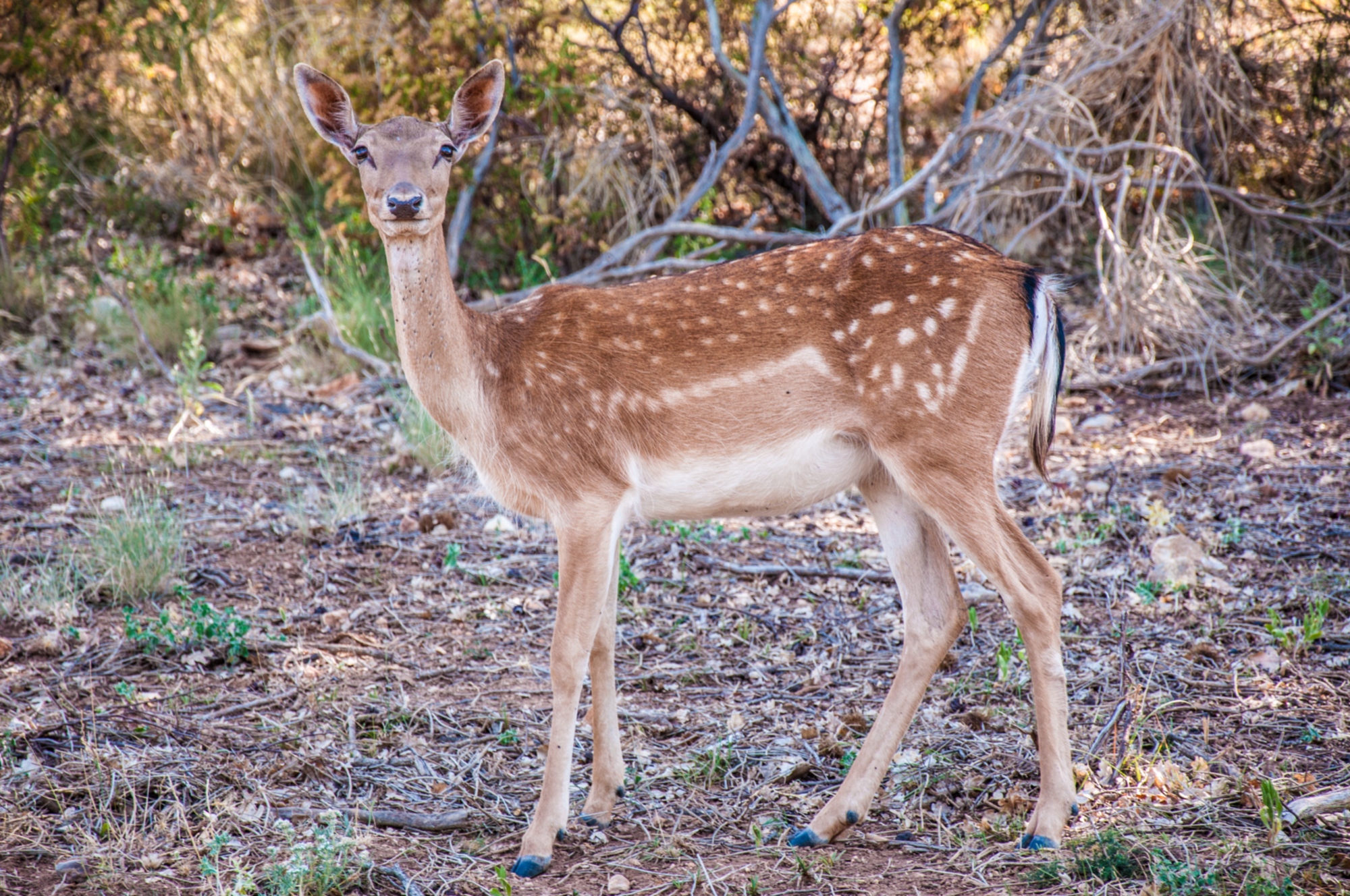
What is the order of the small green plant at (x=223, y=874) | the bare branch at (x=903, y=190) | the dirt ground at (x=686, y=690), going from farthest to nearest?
the bare branch at (x=903, y=190) → the dirt ground at (x=686, y=690) → the small green plant at (x=223, y=874)

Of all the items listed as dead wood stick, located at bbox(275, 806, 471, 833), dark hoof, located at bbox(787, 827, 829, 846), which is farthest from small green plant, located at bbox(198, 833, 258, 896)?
dark hoof, located at bbox(787, 827, 829, 846)


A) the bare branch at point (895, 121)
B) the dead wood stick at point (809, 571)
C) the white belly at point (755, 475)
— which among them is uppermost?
the bare branch at point (895, 121)

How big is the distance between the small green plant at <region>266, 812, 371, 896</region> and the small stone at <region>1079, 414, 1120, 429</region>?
5.16 m

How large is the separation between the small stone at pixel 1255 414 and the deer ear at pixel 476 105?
15.8 feet

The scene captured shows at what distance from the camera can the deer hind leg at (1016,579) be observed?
3.58 m

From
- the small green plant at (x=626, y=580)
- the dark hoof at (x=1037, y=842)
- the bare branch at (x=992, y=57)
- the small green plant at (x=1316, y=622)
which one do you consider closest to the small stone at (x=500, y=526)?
the small green plant at (x=626, y=580)

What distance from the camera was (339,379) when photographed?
830 centimetres

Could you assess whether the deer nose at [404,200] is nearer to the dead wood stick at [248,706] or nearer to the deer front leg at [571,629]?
the deer front leg at [571,629]

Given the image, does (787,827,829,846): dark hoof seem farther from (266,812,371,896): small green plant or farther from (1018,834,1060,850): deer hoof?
(266,812,371,896): small green plant

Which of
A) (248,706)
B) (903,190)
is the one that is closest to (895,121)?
(903,190)

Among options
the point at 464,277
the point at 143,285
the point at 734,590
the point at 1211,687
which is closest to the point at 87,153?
the point at 143,285

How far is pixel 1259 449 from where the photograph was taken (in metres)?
6.34

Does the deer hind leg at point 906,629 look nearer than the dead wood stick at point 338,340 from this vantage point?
Yes

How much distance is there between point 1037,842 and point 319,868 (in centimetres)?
200
